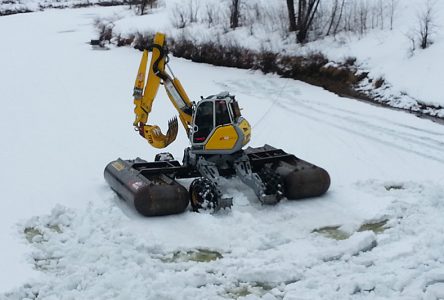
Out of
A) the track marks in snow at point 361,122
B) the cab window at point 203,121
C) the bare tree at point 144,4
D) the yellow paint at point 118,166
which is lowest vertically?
the track marks in snow at point 361,122

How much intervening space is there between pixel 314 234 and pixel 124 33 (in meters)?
24.3

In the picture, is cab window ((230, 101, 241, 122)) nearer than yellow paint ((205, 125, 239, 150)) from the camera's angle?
No

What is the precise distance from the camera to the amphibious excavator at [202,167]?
987cm

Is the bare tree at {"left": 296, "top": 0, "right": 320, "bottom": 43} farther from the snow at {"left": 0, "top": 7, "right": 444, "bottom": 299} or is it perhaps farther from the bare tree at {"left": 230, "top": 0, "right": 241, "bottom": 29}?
the snow at {"left": 0, "top": 7, "right": 444, "bottom": 299}

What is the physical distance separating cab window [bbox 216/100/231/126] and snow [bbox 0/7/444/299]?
130cm

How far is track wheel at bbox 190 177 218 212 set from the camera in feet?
32.3

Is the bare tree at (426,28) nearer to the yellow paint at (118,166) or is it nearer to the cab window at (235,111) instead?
the cab window at (235,111)

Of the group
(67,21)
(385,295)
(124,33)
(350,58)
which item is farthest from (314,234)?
(67,21)

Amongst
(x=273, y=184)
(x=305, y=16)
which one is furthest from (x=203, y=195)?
(x=305, y=16)

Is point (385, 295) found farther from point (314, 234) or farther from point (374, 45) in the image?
point (374, 45)

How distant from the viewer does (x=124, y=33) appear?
104 ft

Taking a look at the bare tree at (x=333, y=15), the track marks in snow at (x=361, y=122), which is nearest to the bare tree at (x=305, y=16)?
the bare tree at (x=333, y=15)

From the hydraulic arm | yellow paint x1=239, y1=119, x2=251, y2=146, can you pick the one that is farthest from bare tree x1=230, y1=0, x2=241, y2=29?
yellow paint x1=239, y1=119, x2=251, y2=146

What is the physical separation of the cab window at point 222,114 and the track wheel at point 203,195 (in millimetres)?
1078
